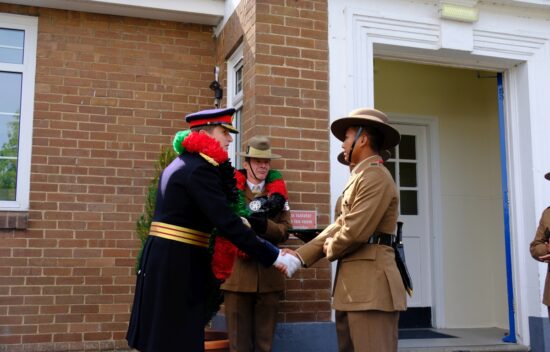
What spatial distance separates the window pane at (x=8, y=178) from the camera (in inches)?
255

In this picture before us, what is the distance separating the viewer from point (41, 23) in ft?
22.1

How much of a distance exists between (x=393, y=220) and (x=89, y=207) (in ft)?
12.2

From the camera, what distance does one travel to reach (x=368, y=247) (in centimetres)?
399

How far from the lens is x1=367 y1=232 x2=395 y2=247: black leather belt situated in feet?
13.1

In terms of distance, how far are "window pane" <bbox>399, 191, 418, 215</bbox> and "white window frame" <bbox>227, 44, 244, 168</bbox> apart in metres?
2.64

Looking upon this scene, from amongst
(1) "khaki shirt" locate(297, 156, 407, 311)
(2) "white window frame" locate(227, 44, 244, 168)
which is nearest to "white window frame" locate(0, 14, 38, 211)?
(2) "white window frame" locate(227, 44, 244, 168)

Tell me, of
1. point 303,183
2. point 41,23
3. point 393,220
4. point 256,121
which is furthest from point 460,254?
point 41,23

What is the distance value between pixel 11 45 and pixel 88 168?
1.53m

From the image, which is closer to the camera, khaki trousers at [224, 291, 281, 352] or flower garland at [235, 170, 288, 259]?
khaki trousers at [224, 291, 281, 352]

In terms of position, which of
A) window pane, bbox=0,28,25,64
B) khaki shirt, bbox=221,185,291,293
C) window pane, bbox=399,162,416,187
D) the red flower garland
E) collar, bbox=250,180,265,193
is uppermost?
window pane, bbox=0,28,25,64

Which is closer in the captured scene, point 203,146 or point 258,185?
point 203,146

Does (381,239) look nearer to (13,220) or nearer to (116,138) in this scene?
(116,138)

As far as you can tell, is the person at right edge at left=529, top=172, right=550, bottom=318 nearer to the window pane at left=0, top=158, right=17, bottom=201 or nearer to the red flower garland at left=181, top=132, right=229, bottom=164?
the red flower garland at left=181, top=132, right=229, bottom=164

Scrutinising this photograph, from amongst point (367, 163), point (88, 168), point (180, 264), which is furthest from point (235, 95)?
point (180, 264)
